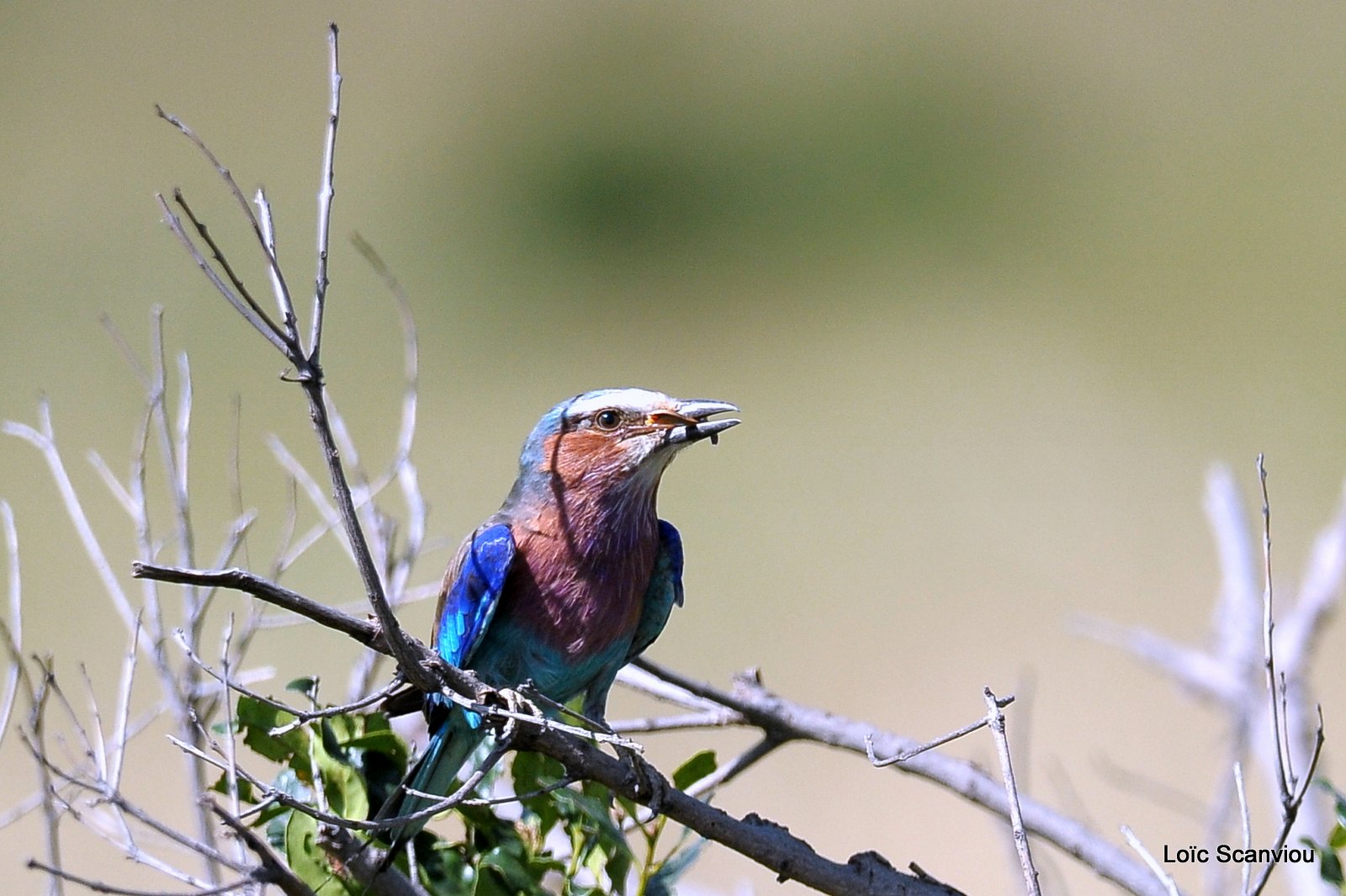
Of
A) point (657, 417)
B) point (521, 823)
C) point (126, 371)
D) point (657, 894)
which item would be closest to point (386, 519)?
point (657, 417)

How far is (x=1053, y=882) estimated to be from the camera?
19.7ft

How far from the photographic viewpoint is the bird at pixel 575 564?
2.67m

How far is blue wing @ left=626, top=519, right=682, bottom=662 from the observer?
285 cm

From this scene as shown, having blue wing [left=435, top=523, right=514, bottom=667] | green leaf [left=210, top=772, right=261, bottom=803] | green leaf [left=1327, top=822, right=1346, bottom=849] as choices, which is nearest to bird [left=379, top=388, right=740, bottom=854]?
blue wing [left=435, top=523, right=514, bottom=667]

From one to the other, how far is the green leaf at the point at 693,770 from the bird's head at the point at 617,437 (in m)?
0.61

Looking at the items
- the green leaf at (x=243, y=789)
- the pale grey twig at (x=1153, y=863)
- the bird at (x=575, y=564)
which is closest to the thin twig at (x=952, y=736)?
the pale grey twig at (x=1153, y=863)

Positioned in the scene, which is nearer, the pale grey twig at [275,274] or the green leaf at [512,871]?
the pale grey twig at [275,274]

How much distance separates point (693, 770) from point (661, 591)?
59 centimetres

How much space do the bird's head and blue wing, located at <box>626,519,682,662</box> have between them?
0.14 meters

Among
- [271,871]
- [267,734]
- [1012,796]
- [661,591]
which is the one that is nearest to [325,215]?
[271,871]

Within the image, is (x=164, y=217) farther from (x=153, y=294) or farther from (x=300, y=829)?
(x=153, y=294)

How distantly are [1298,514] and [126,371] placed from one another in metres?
8.99

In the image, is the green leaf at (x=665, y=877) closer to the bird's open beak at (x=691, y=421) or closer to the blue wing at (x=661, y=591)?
the blue wing at (x=661, y=591)

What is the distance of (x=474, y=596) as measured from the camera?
268 centimetres
